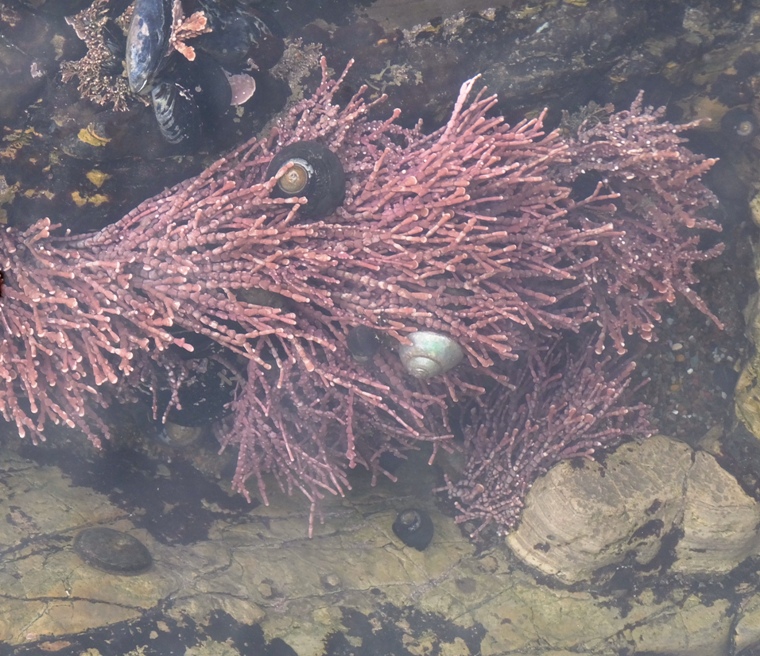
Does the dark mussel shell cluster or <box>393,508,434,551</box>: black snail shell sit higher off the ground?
the dark mussel shell cluster

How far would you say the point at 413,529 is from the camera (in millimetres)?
4312

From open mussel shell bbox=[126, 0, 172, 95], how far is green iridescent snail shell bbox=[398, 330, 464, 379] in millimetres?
1880

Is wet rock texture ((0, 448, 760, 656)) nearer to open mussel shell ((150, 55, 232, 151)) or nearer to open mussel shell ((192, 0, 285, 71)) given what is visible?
open mussel shell ((150, 55, 232, 151))

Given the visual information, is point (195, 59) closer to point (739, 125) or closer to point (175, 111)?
point (175, 111)

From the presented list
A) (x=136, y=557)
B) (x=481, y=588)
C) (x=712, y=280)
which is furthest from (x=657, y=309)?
(x=136, y=557)

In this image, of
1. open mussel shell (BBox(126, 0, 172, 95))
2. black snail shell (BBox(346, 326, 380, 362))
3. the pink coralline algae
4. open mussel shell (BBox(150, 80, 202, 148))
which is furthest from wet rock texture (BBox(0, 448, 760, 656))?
open mussel shell (BBox(126, 0, 172, 95))

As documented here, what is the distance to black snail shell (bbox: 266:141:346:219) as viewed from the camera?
3.10 m

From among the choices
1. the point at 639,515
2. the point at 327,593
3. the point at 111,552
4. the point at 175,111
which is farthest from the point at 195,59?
the point at 639,515

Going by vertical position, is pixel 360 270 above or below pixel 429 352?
above

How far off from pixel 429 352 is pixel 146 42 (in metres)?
2.10

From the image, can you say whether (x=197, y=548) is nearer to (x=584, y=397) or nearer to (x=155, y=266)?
(x=155, y=266)

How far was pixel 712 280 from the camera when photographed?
170 inches

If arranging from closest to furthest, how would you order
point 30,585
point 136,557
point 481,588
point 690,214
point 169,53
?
1. point 169,53
2. point 30,585
3. point 136,557
4. point 690,214
5. point 481,588

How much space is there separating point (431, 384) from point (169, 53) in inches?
97.2
